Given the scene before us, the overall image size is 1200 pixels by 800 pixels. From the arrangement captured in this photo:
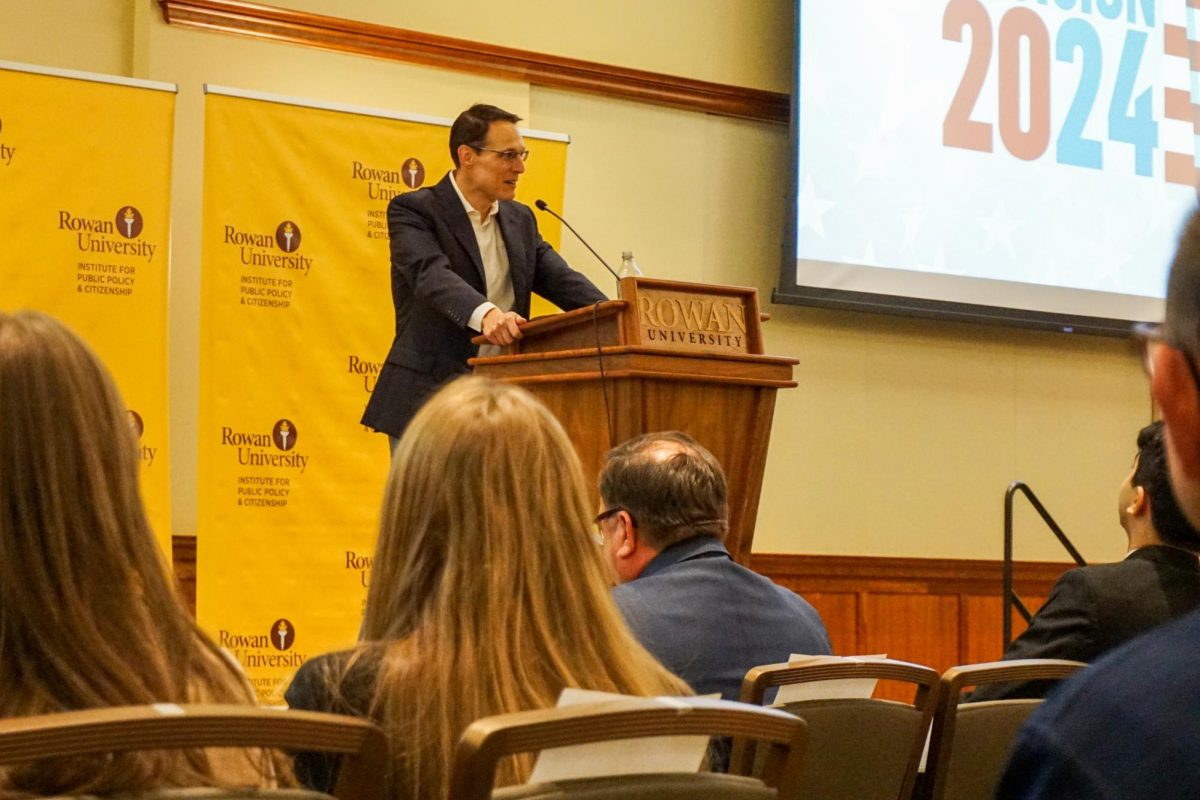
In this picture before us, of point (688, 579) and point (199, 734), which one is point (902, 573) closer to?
point (688, 579)

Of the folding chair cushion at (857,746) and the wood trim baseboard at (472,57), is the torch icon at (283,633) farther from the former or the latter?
the folding chair cushion at (857,746)

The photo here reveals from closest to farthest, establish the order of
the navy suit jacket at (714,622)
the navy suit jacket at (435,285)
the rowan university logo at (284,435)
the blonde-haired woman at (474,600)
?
the blonde-haired woman at (474,600), the navy suit jacket at (714,622), the navy suit jacket at (435,285), the rowan university logo at (284,435)

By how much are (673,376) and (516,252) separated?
1277 millimetres

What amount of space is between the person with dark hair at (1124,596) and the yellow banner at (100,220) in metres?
3.47

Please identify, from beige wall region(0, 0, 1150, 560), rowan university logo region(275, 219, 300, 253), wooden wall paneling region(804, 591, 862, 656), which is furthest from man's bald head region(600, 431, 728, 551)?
wooden wall paneling region(804, 591, 862, 656)

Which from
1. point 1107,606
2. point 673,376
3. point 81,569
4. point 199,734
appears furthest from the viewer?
point 673,376

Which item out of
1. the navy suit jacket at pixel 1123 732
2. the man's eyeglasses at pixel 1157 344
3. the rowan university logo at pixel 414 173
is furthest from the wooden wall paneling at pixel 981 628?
the navy suit jacket at pixel 1123 732

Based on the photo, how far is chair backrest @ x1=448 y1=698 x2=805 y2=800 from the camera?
4.09 ft

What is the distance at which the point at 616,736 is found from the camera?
1.28 metres

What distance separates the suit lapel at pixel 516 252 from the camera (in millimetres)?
4766

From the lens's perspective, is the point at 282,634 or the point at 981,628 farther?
the point at 981,628

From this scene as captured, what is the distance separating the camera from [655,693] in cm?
169

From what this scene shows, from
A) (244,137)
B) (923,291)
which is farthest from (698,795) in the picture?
(923,291)

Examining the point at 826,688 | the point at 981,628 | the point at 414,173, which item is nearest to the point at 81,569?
the point at 826,688
